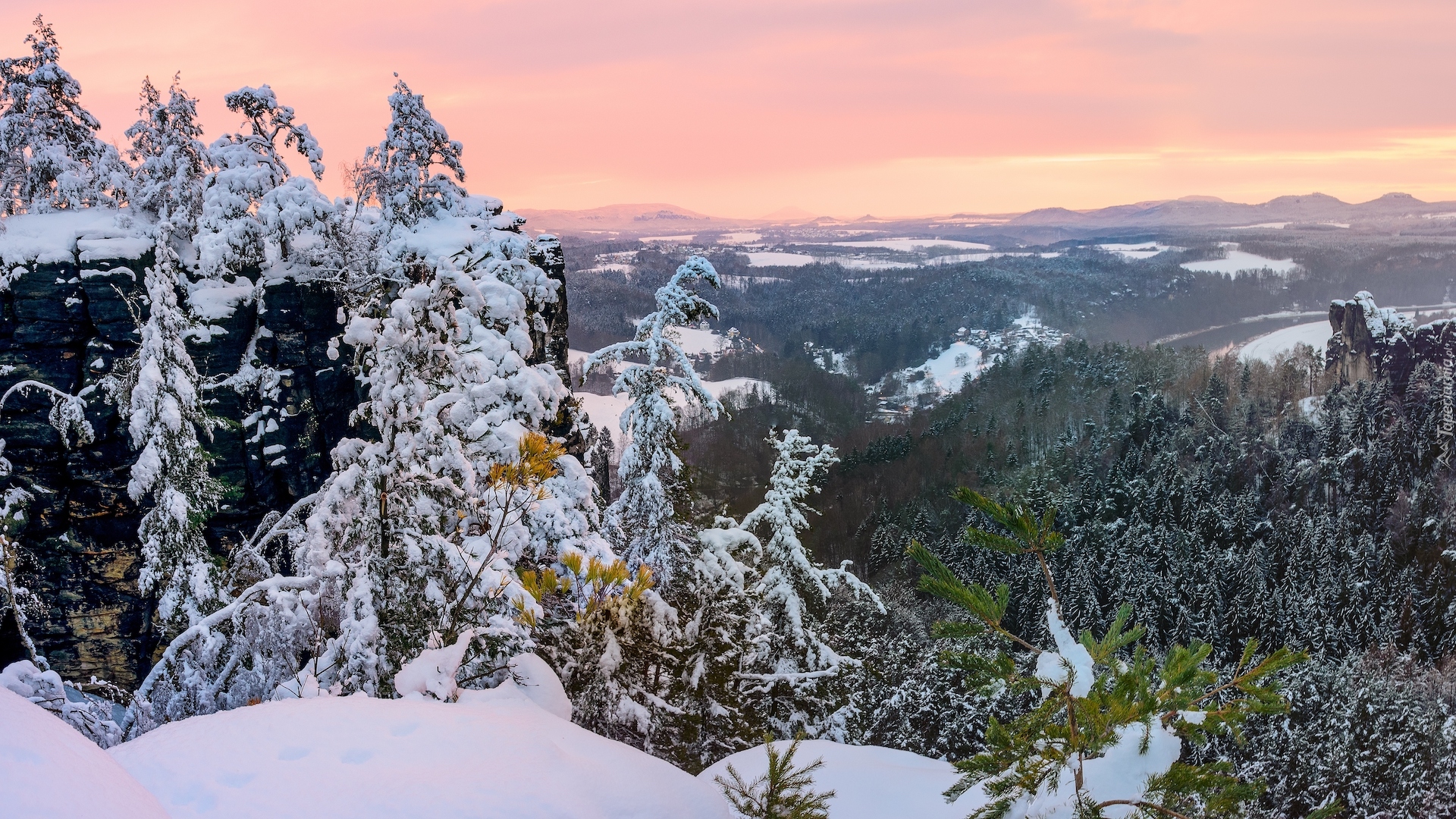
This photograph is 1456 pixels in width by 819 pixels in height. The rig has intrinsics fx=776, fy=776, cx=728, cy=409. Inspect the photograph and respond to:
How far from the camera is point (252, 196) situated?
45.6ft

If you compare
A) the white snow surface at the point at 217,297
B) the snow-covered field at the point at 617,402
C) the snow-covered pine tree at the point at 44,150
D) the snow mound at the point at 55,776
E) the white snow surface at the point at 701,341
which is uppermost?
the snow-covered pine tree at the point at 44,150

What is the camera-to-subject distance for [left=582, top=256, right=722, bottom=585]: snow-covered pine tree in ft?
42.7

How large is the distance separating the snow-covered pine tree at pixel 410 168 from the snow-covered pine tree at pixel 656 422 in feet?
15.9

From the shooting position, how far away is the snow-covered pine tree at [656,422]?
13016 millimetres

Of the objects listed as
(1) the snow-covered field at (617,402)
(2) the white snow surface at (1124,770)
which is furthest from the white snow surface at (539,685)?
(1) the snow-covered field at (617,402)

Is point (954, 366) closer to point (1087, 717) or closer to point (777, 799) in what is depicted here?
point (1087, 717)

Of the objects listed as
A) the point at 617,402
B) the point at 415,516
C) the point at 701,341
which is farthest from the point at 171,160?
the point at 701,341

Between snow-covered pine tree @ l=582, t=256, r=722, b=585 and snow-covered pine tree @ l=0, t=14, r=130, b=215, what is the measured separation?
10949mm

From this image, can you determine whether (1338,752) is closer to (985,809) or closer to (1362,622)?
(1362,622)

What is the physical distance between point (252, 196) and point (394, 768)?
45.6 feet

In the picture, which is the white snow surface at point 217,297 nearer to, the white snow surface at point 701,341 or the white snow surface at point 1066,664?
the white snow surface at point 1066,664

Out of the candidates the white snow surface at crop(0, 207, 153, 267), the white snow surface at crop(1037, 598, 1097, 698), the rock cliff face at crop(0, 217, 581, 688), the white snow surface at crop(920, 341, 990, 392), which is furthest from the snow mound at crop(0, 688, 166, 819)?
the white snow surface at crop(920, 341, 990, 392)

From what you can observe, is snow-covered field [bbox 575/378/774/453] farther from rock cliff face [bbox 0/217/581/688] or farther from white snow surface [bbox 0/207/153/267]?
white snow surface [bbox 0/207/153/267]

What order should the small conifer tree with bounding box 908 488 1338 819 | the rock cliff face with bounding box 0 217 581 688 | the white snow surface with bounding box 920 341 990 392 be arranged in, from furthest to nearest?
the white snow surface with bounding box 920 341 990 392 < the rock cliff face with bounding box 0 217 581 688 < the small conifer tree with bounding box 908 488 1338 819
